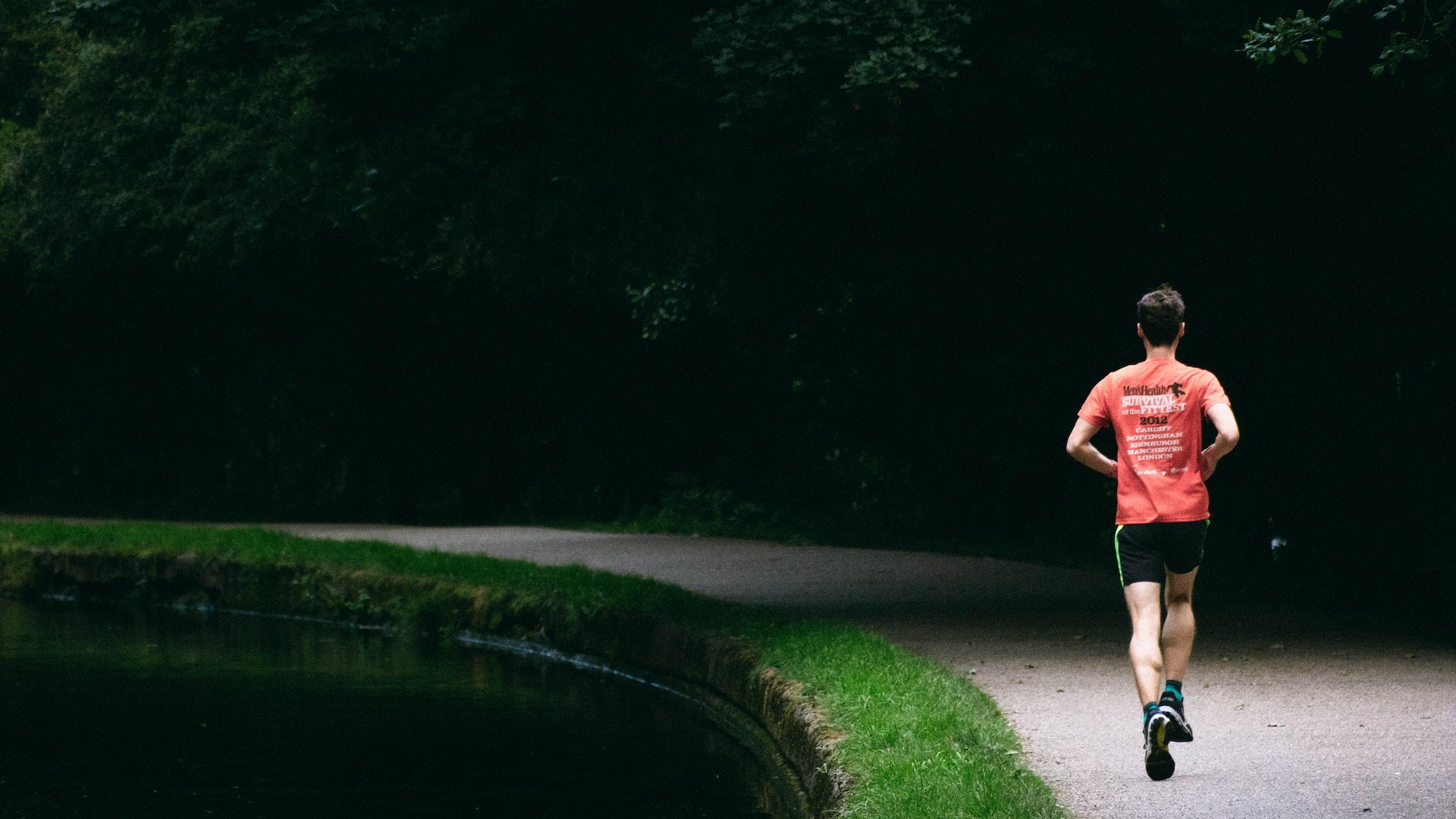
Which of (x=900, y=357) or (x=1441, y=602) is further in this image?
(x=900, y=357)

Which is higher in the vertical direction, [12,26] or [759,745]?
[12,26]

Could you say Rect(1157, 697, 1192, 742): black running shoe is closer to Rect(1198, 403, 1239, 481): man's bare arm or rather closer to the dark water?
Rect(1198, 403, 1239, 481): man's bare arm

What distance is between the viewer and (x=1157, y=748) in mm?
5965

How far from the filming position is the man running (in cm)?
625

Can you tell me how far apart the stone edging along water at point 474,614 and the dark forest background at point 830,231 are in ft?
7.97

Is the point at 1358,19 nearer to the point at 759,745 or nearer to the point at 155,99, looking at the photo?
the point at 759,745

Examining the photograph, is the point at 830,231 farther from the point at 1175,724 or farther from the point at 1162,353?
the point at 1175,724

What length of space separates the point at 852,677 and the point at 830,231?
5755 millimetres

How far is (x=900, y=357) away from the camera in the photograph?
51.8 ft

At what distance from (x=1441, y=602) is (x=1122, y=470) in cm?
459

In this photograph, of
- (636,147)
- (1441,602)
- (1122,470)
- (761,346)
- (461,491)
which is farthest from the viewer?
(461,491)

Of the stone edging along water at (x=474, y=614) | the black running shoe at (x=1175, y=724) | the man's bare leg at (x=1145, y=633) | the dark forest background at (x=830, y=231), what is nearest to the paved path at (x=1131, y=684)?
the black running shoe at (x=1175, y=724)

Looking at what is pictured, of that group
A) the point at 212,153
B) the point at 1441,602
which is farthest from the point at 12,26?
the point at 1441,602

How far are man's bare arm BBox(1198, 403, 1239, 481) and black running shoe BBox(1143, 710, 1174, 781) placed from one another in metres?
0.81
